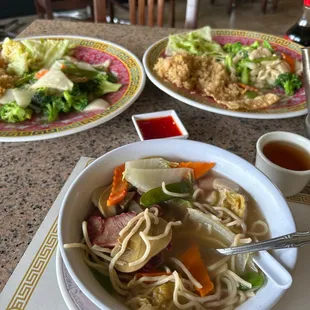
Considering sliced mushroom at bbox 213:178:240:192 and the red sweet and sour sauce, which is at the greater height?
sliced mushroom at bbox 213:178:240:192

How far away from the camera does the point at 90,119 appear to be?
1394mm

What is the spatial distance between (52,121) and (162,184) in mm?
693

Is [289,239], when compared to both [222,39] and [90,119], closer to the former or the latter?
[90,119]

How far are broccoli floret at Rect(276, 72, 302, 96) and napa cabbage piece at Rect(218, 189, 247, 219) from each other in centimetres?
88

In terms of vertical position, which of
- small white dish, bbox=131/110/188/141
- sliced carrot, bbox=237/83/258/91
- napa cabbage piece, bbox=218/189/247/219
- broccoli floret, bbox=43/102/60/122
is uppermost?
napa cabbage piece, bbox=218/189/247/219

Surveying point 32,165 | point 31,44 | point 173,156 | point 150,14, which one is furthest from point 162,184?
point 150,14

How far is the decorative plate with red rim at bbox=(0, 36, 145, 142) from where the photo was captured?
1.33 metres

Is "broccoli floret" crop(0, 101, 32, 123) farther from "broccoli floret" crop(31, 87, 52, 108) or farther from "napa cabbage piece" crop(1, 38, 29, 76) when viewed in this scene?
"napa cabbage piece" crop(1, 38, 29, 76)

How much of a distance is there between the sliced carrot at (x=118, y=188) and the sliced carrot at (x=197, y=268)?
0.21 m

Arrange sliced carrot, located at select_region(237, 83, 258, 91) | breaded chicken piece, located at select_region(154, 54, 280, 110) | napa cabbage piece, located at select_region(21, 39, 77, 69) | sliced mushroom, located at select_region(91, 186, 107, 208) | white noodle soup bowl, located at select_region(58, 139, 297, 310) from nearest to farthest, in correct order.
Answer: white noodle soup bowl, located at select_region(58, 139, 297, 310), sliced mushroom, located at select_region(91, 186, 107, 208), breaded chicken piece, located at select_region(154, 54, 280, 110), sliced carrot, located at select_region(237, 83, 258, 91), napa cabbage piece, located at select_region(21, 39, 77, 69)

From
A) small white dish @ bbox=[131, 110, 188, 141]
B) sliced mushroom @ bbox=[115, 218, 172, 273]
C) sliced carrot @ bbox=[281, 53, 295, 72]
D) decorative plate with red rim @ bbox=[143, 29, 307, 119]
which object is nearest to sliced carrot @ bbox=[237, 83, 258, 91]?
decorative plate with red rim @ bbox=[143, 29, 307, 119]

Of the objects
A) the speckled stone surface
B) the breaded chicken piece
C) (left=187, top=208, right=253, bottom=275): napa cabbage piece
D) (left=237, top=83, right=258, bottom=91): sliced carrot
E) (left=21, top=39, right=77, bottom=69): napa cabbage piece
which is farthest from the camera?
(left=21, top=39, right=77, bottom=69): napa cabbage piece

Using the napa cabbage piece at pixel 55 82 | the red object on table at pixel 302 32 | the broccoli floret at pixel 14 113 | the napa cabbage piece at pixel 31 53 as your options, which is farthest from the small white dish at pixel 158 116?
the red object on table at pixel 302 32

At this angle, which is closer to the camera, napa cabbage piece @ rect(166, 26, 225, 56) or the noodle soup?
the noodle soup
